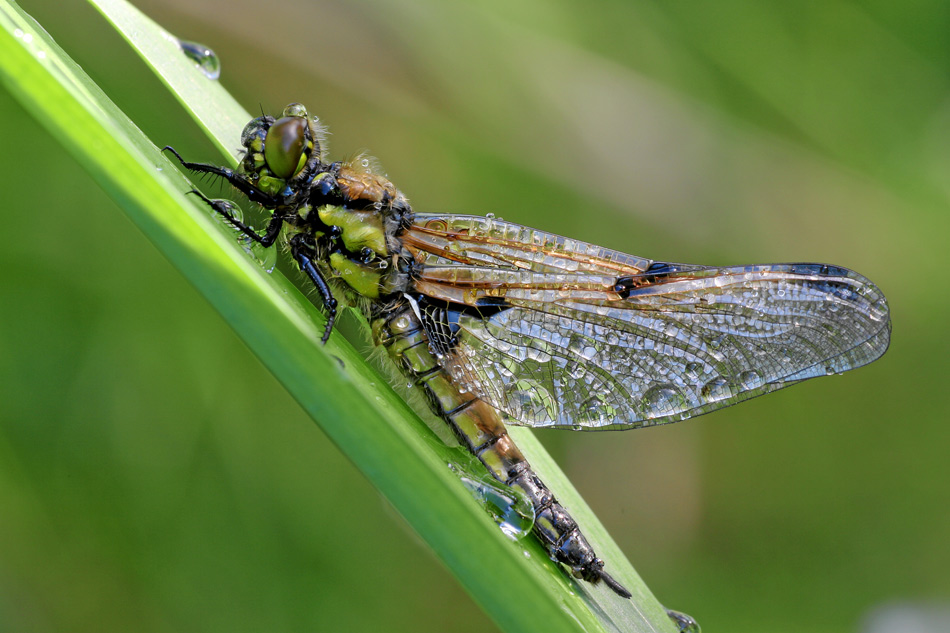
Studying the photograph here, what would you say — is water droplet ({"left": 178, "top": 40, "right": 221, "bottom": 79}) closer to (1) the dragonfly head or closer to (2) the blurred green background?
(1) the dragonfly head

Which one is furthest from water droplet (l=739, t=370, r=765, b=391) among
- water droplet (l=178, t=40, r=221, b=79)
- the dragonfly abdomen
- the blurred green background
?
water droplet (l=178, t=40, r=221, b=79)

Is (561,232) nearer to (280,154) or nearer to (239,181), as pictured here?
(280,154)

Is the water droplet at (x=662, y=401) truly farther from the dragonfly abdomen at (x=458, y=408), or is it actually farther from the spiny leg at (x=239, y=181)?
the spiny leg at (x=239, y=181)

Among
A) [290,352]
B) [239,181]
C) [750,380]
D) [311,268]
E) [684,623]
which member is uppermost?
[750,380]

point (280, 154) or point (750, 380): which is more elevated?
point (750, 380)

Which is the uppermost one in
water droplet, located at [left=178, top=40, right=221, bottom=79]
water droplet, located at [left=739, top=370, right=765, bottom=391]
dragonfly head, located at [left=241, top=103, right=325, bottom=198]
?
water droplet, located at [left=739, top=370, right=765, bottom=391]

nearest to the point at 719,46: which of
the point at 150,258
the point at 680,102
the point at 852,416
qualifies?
the point at 680,102

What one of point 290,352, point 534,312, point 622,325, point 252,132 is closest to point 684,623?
point 622,325

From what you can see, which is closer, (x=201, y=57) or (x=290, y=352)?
(x=290, y=352)
